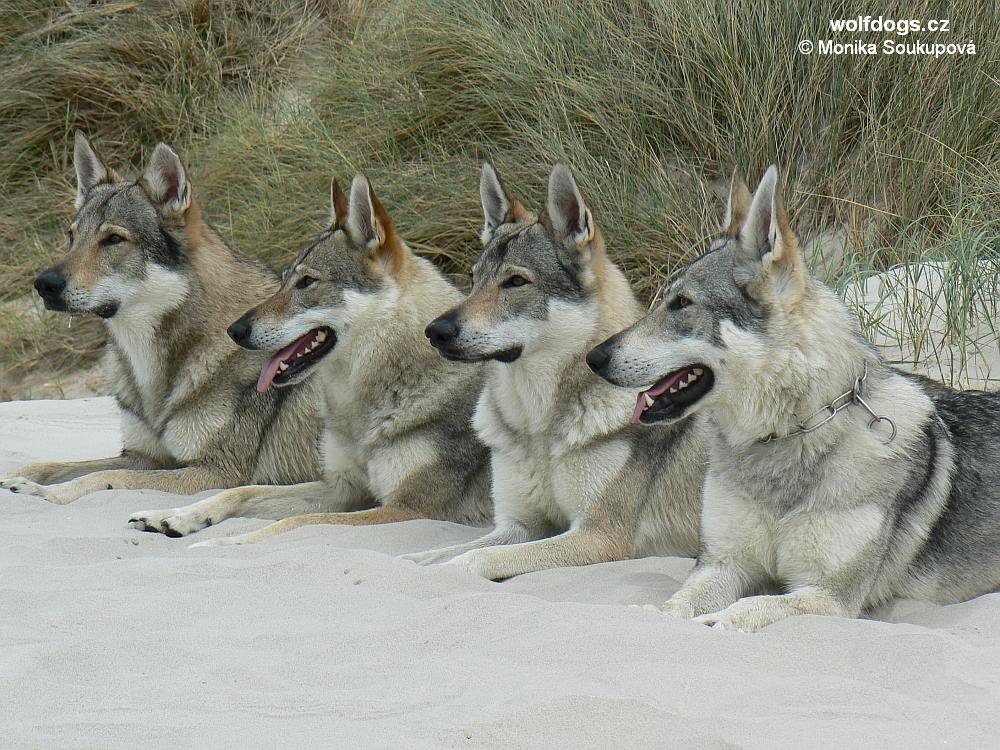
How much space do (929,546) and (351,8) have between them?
31.0 feet

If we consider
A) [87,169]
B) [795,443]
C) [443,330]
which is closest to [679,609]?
[795,443]

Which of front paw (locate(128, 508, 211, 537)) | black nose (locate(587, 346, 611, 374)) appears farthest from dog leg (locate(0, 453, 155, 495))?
black nose (locate(587, 346, 611, 374))

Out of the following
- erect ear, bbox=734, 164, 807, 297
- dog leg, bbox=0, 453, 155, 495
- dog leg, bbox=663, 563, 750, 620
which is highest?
erect ear, bbox=734, 164, 807, 297

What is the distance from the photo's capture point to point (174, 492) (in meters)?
5.54

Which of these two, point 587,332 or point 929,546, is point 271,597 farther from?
point 929,546

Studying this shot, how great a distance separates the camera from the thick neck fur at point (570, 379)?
14.8ft

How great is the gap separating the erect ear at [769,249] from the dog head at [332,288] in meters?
1.98

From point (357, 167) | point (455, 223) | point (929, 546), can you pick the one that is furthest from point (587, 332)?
point (357, 167)

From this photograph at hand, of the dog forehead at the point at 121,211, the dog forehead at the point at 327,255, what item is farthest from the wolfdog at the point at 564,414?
the dog forehead at the point at 121,211

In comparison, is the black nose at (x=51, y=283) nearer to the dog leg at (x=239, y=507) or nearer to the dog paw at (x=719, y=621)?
the dog leg at (x=239, y=507)

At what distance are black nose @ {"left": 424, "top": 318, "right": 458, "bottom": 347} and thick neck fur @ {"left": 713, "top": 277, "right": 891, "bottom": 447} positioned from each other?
1.19 m

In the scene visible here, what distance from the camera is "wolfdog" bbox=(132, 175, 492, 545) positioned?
507 cm

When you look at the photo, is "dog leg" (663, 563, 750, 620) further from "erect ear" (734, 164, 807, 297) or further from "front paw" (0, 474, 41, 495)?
"front paw" (0, 474, 41, 495)

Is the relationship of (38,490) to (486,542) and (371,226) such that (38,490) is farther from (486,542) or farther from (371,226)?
(486,542)
